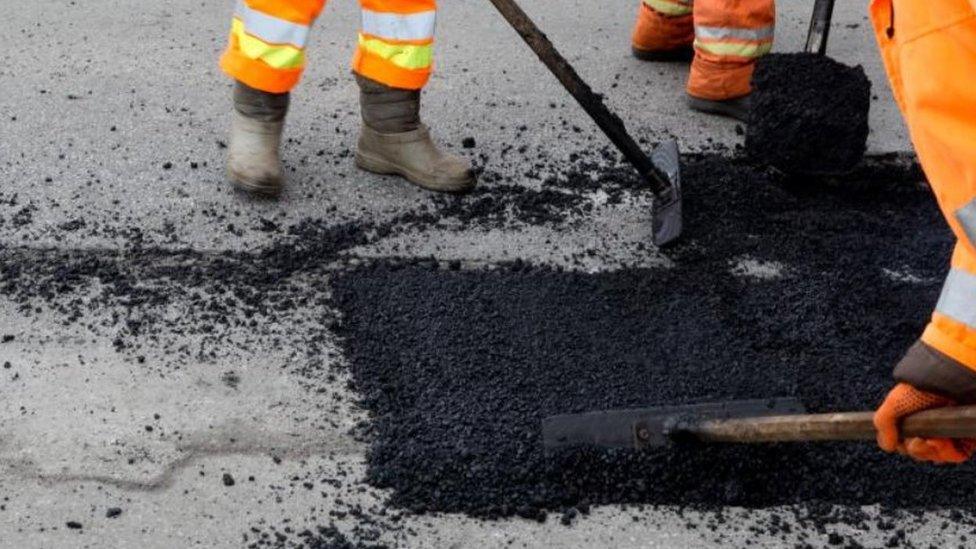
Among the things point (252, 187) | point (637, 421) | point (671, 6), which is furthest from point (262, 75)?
point (671, 6)

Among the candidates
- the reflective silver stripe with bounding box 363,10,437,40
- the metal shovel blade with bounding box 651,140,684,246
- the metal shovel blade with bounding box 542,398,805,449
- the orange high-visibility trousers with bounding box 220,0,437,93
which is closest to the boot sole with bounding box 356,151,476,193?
the orange high-visibility trousers with bounding box 220,0,437,93

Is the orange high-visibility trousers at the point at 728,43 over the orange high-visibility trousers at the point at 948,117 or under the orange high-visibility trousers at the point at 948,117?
under

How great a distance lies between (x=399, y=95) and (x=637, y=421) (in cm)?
158

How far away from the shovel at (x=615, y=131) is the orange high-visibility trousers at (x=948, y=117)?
5.61ft

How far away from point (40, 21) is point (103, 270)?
210 centimetres

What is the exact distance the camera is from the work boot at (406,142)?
14.2 feet

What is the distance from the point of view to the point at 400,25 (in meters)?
4.14

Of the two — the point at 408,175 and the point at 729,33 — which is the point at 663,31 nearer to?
the point at 729,33

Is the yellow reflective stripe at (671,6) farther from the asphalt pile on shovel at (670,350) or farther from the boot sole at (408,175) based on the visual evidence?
the boot sole at (408,175)

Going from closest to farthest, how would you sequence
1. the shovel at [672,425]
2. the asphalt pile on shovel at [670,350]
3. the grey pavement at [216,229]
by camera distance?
the shovel at [672,425] → the grey pavement at [216,229] → the asphalt pile on shovel at [670,350]

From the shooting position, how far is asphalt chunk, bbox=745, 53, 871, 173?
4.39 meters

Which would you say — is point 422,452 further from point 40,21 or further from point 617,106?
point 40,21

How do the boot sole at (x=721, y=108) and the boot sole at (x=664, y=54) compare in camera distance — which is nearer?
the boot sole at (x=721, y=108)

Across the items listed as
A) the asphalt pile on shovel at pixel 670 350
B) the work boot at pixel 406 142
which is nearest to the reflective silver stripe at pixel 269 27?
the work boot at pixel 406 142
